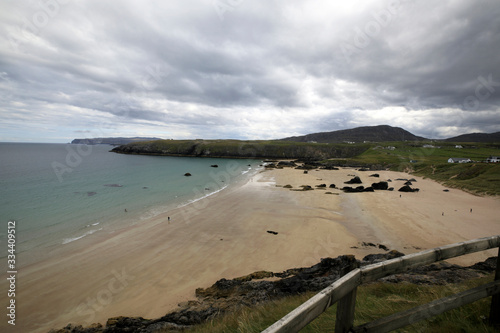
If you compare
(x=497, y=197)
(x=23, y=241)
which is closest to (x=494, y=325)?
(x=23, y=241)

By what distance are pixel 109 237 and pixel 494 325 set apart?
2192 centimetres

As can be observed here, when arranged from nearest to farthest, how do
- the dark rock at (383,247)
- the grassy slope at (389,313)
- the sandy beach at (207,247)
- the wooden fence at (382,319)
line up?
the wooden fence at (382,319)
the grassy slope at (389,313)
the sandy beach at (207,247)
the dark rock at (383,247)

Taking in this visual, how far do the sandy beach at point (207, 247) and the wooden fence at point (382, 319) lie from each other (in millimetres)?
9515

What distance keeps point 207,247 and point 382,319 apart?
571 inches

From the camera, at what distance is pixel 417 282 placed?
28.2 ft

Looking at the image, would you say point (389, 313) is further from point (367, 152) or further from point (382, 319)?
point (367, 152)

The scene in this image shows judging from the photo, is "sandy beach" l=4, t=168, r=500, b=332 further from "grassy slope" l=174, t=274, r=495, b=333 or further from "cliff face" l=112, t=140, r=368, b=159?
"cliff face" l=112, t=140, r=368, b=159

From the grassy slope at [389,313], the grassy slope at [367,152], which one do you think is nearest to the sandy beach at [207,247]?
the grassy slope at [389,313]

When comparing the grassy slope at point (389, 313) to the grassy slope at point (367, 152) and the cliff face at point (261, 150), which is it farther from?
the cliff face at point (261, 150)

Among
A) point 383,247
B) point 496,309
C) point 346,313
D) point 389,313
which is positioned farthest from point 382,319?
point 383,247

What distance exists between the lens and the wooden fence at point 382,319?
2.54 m

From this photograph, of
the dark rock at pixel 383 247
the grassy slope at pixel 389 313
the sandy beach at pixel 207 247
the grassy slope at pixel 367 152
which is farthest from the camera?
the grassy slope at pixel 367 152

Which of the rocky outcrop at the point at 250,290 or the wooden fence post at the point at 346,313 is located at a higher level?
the wooden fence post at the point at 346,313

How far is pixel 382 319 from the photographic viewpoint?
9.86 ft
